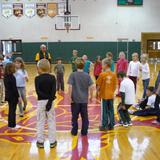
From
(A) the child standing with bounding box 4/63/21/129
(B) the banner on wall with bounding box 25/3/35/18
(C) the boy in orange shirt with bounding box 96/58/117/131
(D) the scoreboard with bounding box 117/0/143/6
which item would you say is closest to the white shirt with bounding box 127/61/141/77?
(C) the boy in orange shirt with bounding box 96/58/117/131

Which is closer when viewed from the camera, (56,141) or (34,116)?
(56,141)

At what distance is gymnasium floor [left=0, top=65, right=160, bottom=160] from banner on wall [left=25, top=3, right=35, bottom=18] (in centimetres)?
1705

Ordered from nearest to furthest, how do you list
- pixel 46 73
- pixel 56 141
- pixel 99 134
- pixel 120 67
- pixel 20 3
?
pixel 46 73
pixel 56 141
pixel 99 134
pixel 120 67
pixel 20 3

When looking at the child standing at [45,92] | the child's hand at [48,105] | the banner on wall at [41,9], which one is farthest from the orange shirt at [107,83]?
the banner on wall at [41,9]

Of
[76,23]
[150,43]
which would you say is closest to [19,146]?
[76,23]

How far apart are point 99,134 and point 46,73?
197 centimetres

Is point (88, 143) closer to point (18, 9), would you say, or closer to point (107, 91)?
point (107, 91)

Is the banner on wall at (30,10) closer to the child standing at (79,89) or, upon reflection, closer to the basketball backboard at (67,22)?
the basketball backboard at (67,22)

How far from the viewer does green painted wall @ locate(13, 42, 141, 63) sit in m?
24.2

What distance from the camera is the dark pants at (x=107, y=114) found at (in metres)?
7.03

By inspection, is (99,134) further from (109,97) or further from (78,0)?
(78,0)

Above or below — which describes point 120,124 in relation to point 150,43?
below

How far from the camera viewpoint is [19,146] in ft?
20.3

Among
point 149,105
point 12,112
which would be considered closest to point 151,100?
point 149,105
